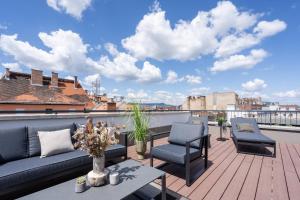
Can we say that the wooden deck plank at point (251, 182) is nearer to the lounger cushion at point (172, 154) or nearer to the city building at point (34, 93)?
the lounger cushion at point (172, 154)

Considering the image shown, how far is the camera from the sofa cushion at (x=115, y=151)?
2.63m

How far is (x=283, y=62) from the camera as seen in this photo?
28.1 feet

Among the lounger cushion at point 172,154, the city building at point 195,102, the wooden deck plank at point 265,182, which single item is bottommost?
the wooden deck plank at point 265,182

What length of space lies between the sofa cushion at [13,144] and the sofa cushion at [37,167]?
0.12m

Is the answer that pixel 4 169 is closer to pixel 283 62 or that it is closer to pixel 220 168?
pixel 220 168

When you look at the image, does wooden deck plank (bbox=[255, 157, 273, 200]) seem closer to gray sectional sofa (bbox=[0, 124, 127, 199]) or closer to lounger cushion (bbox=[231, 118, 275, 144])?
lounger cushion (bbox=[231, 118, 275, 144])

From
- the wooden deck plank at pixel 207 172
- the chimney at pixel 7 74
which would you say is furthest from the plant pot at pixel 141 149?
the chimney at pixel 7 74

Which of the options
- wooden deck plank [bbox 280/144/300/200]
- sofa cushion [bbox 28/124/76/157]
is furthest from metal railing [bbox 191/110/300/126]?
sofa cushion [bbox 28/124/76/157]

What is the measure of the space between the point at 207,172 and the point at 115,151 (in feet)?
5.53

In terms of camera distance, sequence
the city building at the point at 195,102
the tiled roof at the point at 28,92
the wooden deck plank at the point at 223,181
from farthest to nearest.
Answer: the city building at the point at 195,102 → the tiled roof at the point at 28,92 → the wooden deck plank at the point at 223,181

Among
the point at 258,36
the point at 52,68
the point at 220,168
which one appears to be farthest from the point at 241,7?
the point at 52,68

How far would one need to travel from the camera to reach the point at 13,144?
2162 mm

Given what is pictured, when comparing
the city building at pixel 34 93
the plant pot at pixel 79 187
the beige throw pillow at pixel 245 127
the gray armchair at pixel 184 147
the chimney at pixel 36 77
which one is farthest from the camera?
the chimney at pixel 36 77

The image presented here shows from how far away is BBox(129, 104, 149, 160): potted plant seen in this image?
3.30m
